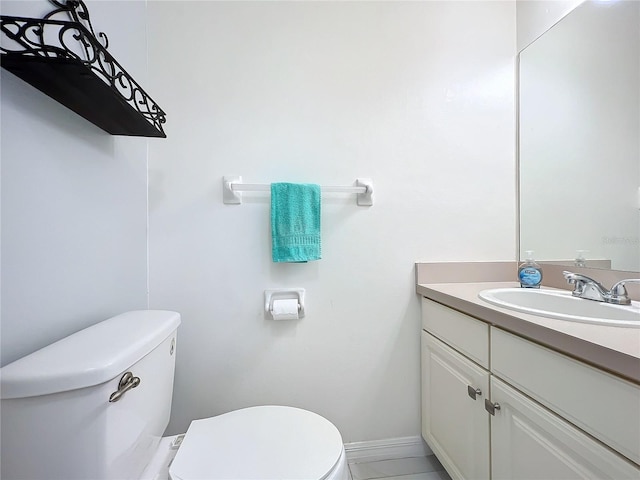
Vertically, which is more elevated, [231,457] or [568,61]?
[568,61]

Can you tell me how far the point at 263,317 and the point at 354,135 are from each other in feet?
3.03

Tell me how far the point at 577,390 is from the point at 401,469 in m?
0.93

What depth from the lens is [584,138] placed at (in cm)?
108

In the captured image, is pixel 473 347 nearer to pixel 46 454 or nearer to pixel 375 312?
pixel 375 312

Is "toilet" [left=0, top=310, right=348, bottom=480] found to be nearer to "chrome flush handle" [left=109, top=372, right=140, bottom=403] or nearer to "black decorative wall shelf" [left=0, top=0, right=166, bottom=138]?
"chrome flush handle" [left=109, top=372, right=140, bottom=403]

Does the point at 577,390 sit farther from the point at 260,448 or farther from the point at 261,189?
the point at 261,189

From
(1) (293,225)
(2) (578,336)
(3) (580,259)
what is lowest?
(2) (578,336)

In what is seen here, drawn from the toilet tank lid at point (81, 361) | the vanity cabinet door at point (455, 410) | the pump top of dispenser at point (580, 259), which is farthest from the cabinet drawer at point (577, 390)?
the toilet tank lid at point (81, 361)

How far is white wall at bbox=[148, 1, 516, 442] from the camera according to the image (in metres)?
1.13

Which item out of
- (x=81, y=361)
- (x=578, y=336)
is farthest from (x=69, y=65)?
(x=578, y=336)

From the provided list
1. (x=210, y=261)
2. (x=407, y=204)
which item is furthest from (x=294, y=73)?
(x=210, y=261)

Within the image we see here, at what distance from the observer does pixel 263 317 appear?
3.84 ft

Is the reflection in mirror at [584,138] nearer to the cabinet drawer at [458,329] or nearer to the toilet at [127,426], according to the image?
the cabinet drawer at [458,329]

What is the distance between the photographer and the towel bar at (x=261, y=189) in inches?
43.9
